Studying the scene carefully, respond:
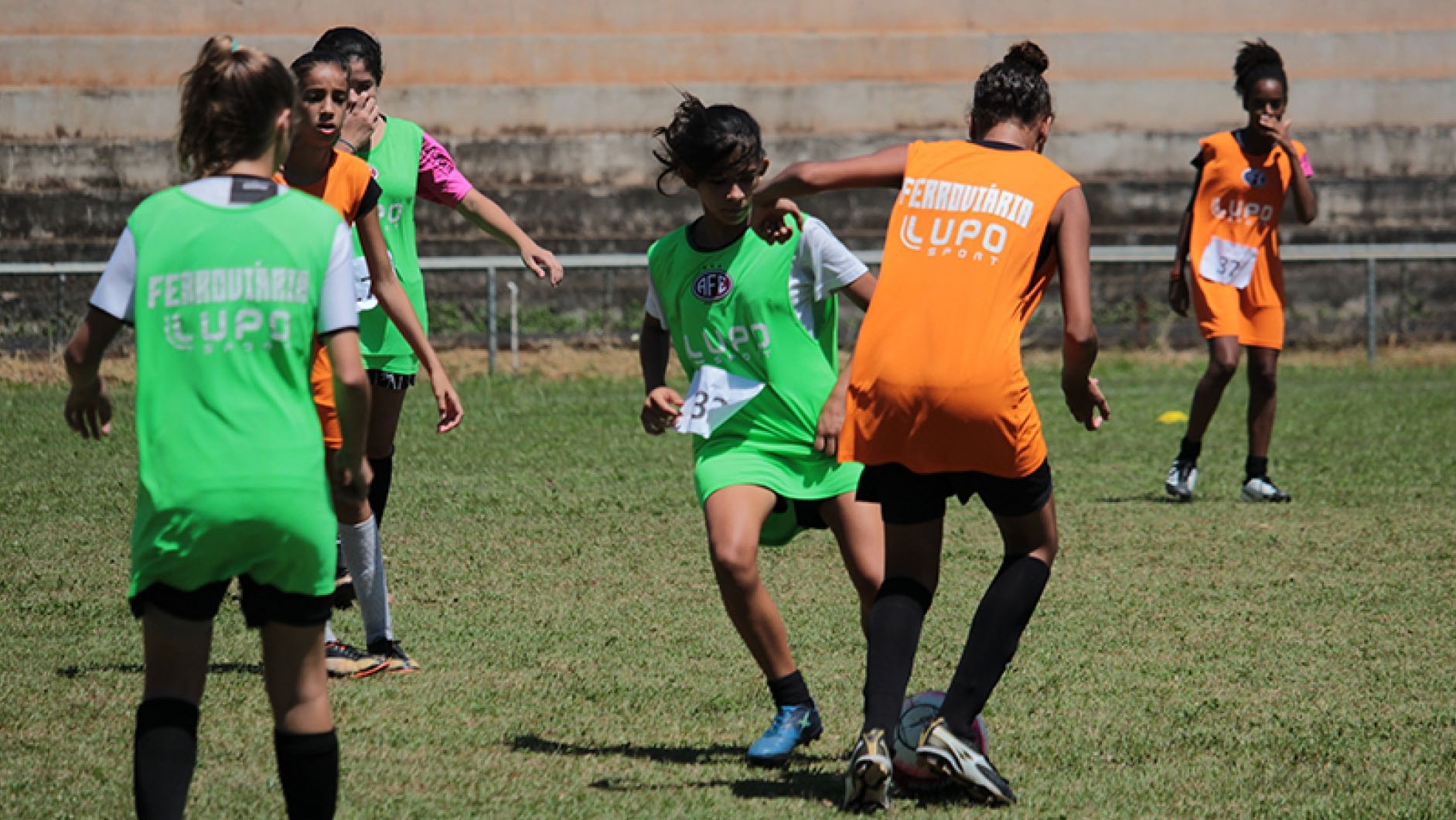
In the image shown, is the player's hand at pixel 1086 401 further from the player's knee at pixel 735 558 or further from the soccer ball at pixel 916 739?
the player's knee at pixel 735 558

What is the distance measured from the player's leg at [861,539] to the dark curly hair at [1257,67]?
553cm

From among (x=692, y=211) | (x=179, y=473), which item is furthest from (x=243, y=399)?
(x=692, y=211)

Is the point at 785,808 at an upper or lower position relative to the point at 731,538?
lower

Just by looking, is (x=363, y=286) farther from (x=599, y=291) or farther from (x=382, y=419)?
(x=599, y=291)

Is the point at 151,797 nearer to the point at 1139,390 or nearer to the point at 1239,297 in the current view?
the point at 1239,297

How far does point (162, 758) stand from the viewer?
11.7 ft

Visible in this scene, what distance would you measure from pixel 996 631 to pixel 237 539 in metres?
1.97

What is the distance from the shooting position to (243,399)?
3408mm

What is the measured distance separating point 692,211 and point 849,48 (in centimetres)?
306

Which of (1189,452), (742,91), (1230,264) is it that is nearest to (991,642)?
(1189,452)

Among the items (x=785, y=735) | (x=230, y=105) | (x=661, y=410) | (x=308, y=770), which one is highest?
(x=230, y=105)

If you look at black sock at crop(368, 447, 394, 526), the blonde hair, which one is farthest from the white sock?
the blonde hair

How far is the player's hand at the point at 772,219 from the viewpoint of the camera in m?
4.47

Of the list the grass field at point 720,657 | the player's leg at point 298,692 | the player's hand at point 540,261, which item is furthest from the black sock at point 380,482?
the player's leg at point 298,692
